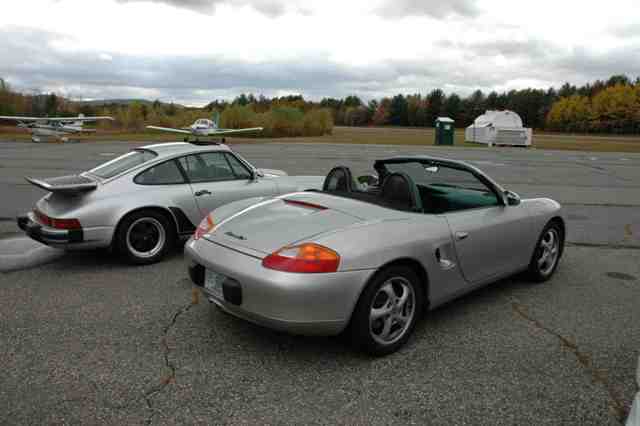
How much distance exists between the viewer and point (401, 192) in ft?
12.6

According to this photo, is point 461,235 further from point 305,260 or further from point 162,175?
point 162,175

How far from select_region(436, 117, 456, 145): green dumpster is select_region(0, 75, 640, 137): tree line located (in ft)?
71.1

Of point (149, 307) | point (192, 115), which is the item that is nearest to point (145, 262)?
point (149, 307)

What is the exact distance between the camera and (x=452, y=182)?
16.5 feet

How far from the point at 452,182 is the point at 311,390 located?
2.89 meters

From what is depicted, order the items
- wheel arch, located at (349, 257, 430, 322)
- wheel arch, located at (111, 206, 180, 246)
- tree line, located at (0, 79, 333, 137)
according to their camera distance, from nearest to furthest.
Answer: wheel arch, located at (349, 257, 430, 322), wheel arch, located at (111, 206, 180, 246), tree line, located at (0, 79, 333, 137)

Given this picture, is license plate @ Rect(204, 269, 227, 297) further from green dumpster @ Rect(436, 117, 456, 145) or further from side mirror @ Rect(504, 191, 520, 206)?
green dumpster @ Rect(436, 117, 456, 145)

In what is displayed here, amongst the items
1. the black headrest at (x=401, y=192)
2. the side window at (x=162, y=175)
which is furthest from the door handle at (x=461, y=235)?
the side window at (x=162, y=175)

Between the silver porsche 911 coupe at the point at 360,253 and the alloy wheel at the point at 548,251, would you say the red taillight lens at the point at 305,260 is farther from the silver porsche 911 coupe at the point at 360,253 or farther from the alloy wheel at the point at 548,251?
the alloy wheel at the point at 548,251

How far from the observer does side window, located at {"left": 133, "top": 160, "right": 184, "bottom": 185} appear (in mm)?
5486

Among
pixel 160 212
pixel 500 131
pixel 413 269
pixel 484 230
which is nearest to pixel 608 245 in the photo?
pixel 484 230

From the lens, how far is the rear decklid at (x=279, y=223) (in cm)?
332

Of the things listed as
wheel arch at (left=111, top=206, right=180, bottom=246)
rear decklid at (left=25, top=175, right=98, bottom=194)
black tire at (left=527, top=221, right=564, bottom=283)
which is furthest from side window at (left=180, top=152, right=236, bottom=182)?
black tire at (left=527, top=221, right=564, bottom=283)

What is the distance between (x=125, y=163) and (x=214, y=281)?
120 inches
